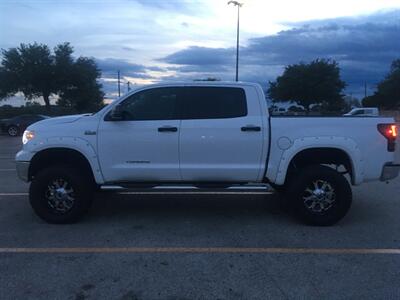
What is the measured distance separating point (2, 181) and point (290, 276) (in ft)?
25.2

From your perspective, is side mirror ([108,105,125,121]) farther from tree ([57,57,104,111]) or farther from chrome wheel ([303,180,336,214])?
tree ([57,57,104,111])

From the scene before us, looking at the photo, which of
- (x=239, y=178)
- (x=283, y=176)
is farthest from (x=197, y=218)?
(x=283, y=176)

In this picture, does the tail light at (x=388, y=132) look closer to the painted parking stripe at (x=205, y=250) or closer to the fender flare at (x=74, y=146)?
the painted parking stripe at (x=205, y=250)

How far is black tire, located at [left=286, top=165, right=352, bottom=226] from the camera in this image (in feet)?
21.5

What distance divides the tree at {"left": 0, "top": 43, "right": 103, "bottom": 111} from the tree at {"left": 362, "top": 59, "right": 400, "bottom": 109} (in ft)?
116

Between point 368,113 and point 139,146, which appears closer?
point 139,146

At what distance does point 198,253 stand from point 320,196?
6.90 ft

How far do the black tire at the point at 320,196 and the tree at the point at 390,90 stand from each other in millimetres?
55487

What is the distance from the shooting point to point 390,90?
5834 cm

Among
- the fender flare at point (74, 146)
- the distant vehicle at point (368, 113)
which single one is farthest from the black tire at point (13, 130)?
the fender flare at point (74, 146)

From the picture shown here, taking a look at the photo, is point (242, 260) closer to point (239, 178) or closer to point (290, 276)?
point (290, 276)

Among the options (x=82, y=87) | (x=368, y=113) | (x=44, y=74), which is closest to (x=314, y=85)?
(x=82, y=87)

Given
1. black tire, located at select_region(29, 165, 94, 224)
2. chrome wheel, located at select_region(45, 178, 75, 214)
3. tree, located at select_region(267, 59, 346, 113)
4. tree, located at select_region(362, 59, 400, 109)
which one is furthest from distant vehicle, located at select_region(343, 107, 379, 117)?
tree, located at select_region(362, 59, 400, 109)

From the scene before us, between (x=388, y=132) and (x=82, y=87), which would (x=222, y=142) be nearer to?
(x=388, y=132)
